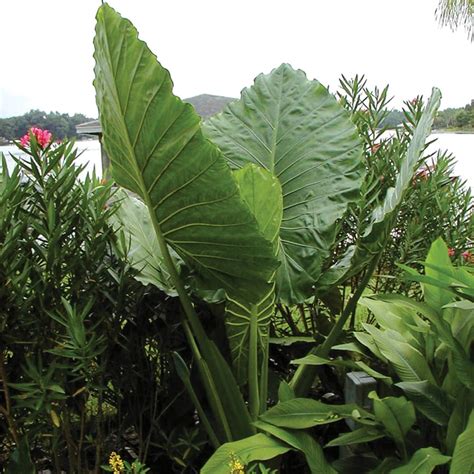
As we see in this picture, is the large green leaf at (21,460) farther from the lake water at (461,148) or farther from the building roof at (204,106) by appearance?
the lake water at (461,148)

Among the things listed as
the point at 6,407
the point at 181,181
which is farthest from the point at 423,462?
the point at 6,407

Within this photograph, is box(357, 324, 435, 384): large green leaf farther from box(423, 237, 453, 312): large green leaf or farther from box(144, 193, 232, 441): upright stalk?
box(144, 193, 232, 441): upright stalk

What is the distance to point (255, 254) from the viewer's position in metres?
0.98

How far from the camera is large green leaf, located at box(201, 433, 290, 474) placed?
0.94m

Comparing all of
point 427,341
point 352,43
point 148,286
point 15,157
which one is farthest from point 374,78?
point 15,157

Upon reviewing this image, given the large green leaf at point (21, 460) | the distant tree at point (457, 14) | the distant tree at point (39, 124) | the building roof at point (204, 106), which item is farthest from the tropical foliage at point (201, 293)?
the distant tree at point (457, 14)

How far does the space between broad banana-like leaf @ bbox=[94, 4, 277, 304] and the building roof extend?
551 mm

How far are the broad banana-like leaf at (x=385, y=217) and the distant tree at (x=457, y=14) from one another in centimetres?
488

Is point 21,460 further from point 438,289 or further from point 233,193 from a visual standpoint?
point 438,289

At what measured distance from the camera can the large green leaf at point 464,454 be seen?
828 mm

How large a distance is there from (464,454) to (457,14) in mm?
5535

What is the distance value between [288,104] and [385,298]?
520 mm

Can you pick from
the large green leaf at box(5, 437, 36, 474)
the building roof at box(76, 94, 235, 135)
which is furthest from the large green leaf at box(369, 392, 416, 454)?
the building roof at box(76, 94, 235, 135)

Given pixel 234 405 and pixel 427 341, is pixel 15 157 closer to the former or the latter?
pixel 234 405
